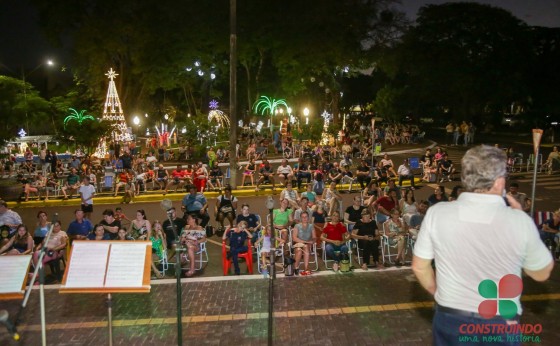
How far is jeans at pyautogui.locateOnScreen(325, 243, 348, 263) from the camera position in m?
10.1

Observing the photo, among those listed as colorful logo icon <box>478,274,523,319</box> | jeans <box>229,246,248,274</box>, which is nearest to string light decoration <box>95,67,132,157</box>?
jeans <box>229,246,248,274</box>

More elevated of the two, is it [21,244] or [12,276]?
[12,276]

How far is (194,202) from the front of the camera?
13.2m

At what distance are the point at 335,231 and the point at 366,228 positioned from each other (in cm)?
66

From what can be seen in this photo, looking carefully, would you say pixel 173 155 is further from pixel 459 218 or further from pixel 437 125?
pixel 437 125

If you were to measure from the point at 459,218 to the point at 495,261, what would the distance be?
27cm

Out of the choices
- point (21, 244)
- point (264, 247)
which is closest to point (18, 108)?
point (21, 244)

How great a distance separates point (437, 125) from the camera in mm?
61719

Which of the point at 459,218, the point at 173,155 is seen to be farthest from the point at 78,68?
the point at 459,218

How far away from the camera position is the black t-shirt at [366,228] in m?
10.3

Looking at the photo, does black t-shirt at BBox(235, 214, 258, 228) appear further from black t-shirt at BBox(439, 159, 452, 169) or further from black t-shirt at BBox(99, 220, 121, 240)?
black t-shirt at BBox(439, 159, 452, 169)

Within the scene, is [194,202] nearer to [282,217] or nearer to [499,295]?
[282,217]

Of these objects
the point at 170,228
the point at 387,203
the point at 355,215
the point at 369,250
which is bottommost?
the point at 369,250

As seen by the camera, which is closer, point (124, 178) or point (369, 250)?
point (369, 250)
